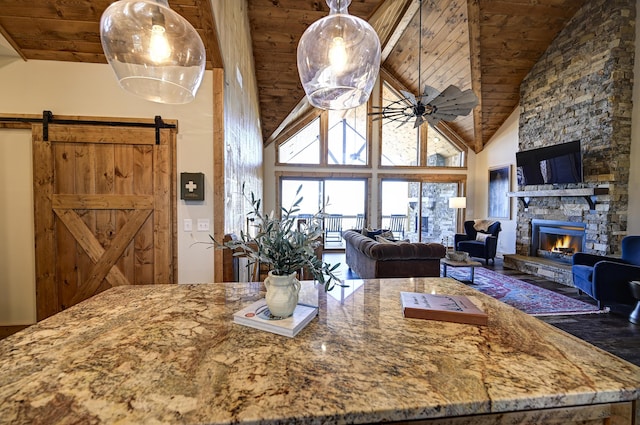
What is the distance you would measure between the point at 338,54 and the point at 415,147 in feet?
23.8

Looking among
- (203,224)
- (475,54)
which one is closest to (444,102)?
(475,54)

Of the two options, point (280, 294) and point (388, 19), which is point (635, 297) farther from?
point (388, 19)

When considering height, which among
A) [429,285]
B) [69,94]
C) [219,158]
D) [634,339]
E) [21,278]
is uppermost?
[69,94]

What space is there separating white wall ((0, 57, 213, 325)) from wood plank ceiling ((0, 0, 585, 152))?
185 millimetres

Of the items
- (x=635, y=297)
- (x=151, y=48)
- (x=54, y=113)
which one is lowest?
(x=635, y=297)

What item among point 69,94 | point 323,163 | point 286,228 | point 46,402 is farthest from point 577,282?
point 69,94

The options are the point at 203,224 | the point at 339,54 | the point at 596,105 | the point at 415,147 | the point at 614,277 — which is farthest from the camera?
the point at 415,147

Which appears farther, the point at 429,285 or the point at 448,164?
the point at 448,164

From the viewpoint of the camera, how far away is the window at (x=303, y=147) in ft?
25.2

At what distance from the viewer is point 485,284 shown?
15.3ft

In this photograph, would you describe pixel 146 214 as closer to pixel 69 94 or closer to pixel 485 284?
pixel 69 94

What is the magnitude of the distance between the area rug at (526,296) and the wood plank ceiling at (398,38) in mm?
4039

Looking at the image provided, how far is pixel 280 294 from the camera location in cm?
102

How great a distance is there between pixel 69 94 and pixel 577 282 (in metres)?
6.31
